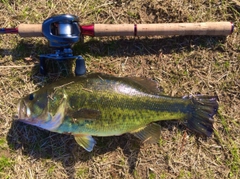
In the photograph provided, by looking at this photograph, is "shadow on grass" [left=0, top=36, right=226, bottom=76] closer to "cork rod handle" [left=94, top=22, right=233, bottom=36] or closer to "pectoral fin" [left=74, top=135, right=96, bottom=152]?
"cork rod handle" [left=94, top=22, right=233, bottom=36]

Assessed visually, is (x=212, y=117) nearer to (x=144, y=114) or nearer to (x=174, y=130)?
(x=174, y=130)

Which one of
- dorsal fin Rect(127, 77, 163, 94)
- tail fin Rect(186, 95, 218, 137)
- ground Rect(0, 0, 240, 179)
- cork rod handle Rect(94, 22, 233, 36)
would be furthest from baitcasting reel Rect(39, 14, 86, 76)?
tail fin Rect(186, 95, 218, 137)

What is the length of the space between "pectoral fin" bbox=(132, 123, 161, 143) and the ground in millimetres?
236

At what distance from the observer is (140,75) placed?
3725mm

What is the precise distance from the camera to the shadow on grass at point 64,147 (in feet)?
12.1

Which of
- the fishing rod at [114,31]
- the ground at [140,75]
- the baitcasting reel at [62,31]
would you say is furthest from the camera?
the ground at [140,75]

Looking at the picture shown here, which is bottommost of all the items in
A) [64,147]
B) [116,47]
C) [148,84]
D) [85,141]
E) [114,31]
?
[64,147]

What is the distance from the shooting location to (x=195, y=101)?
339 cm

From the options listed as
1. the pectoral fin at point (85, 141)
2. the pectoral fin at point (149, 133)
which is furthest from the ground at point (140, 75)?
the pectoral fin at point (85, 141)

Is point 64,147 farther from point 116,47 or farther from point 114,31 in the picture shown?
point 114,31

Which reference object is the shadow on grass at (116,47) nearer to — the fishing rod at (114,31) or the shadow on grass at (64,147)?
the fishing rod at (114,31)

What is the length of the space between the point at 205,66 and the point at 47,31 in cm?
211

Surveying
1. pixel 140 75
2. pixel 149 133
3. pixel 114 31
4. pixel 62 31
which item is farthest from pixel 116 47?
pixel 149 133

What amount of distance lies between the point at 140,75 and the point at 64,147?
1417mm
